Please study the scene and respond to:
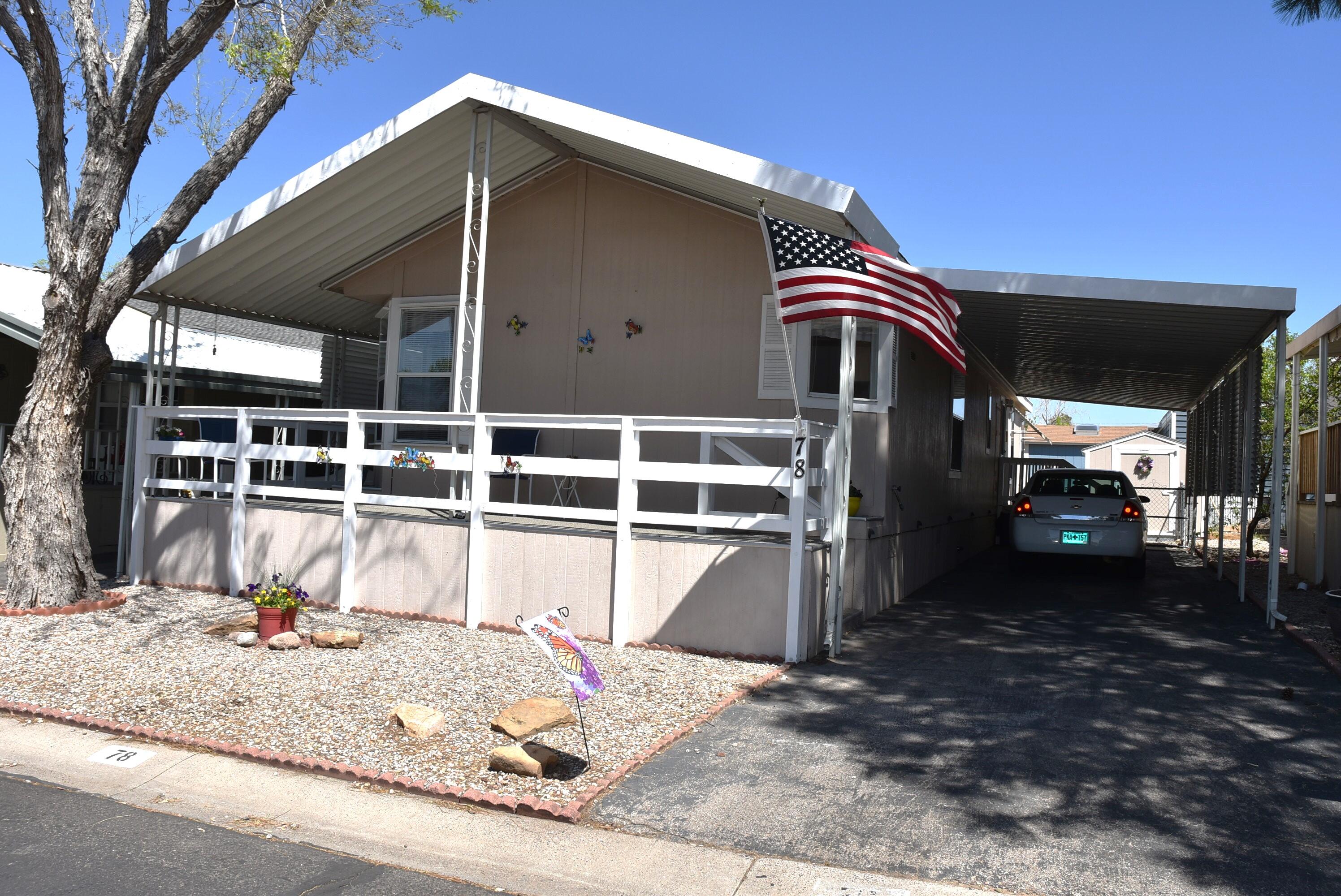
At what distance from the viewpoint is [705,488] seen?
304 inches

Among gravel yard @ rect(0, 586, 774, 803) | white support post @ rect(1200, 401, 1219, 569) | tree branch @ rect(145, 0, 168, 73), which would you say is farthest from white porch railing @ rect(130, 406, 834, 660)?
white support post @ rect(1200, 401, 1219, 569)

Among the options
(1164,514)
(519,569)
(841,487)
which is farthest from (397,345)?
(1164,514)

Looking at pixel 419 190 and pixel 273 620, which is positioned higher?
pixel 419 190

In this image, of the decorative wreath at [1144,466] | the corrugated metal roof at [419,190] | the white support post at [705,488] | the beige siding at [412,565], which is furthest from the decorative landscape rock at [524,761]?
A: the decorative wreath at [1144,466]

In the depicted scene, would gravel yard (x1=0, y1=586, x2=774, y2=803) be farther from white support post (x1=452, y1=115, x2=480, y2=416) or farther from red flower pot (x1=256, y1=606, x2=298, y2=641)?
white support post (x1=452, y1=115, x2=480, y2=416)

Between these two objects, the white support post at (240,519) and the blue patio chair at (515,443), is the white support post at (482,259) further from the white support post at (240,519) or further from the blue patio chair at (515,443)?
the white support post at (240,519)

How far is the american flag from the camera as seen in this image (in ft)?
22.5

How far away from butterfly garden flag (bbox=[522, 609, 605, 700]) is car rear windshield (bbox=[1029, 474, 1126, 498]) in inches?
329

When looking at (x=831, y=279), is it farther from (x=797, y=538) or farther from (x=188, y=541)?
(x=188, y=541)

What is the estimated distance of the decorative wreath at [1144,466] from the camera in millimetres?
29609

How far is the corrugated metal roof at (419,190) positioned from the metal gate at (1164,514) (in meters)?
13.2

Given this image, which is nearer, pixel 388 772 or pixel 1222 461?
pixel 388 772

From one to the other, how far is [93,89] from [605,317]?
15.9ft

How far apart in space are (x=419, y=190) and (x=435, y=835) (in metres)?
7.41
